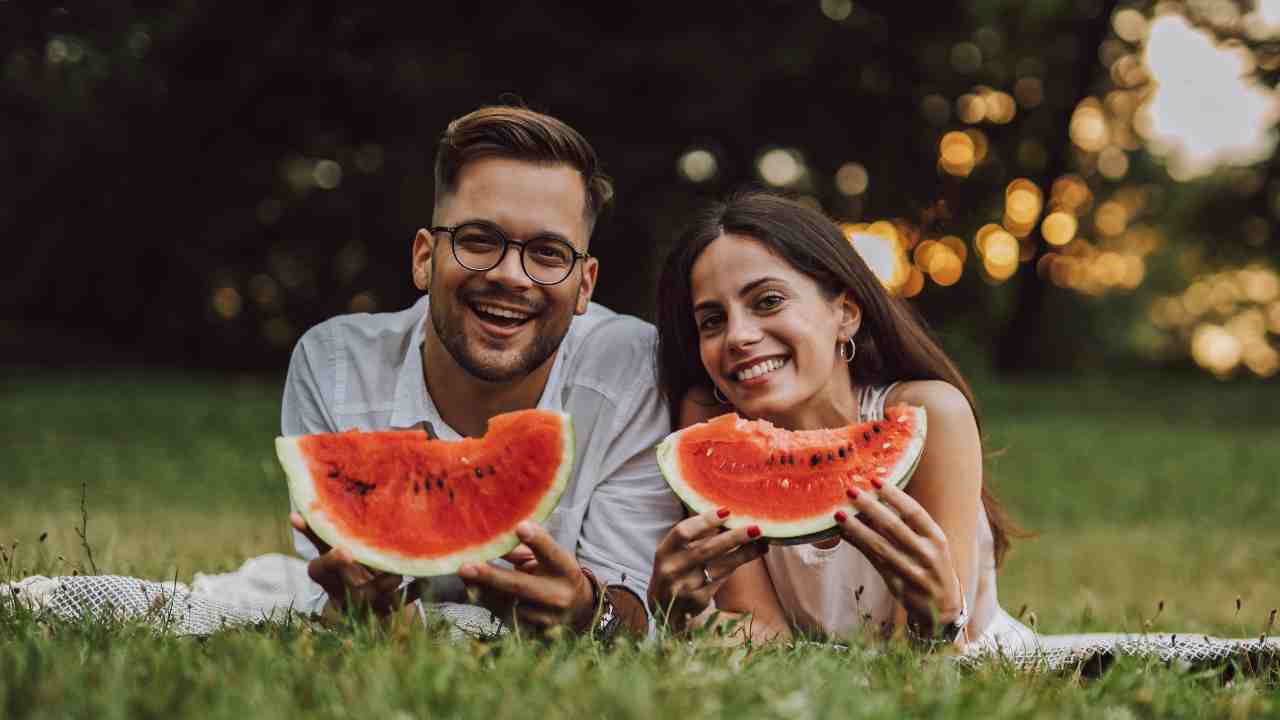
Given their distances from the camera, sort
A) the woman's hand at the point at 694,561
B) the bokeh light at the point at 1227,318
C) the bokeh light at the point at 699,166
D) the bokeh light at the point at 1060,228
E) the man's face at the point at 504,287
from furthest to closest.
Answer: the bokeh light at the point at 1227,318 → the bokeh light at the point at 1060,228 → the bokeh light at the point at 699,166 → the man's face at the point at 504,287 → the woman's hand at the point at 694,561

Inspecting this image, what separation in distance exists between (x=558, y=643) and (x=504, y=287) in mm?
1281

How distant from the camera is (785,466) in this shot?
3.27 metres

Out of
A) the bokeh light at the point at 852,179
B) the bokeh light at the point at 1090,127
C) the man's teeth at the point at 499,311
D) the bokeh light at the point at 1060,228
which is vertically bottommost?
the man's teeth at the point at 499,311

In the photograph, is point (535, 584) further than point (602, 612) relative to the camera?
No

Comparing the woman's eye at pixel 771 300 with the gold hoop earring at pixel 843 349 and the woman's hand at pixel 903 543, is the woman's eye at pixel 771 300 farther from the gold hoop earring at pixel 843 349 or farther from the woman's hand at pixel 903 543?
the woman's hand at pixel 903 543

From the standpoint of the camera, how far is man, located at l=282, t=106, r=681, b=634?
137 inches

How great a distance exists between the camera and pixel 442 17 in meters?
13.5

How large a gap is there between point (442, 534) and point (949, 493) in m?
1.60

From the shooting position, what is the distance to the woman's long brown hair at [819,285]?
3633 mm

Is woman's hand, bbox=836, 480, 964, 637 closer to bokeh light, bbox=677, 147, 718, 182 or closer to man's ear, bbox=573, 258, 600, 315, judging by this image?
man's ear, bbox=573, 258, 600, 315

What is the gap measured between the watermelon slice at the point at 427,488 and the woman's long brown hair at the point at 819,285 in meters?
0.91

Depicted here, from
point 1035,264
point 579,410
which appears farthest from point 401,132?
point 1035,264

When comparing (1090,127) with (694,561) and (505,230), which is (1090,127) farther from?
(694,561)

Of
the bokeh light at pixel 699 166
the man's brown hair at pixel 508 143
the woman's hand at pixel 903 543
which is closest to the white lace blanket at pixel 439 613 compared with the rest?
the woman's hand at pixel 903 543
